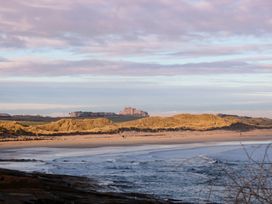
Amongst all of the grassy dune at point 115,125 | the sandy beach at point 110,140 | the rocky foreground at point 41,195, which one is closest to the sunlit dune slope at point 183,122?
the grassy dune at point 115,125

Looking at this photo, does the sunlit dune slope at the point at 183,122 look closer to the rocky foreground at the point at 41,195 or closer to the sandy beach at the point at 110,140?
the sandy beach at the point at 110,140

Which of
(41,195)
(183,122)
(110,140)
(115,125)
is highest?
(183,122)

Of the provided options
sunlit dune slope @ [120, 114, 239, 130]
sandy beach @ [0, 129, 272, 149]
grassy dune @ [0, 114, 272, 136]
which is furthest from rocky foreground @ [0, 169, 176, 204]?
sunlit dune slope @ [120, 114, 239, 130]

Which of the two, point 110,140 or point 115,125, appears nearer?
point 110,140

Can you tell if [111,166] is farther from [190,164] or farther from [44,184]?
[44,184]

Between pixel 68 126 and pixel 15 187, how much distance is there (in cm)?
5829

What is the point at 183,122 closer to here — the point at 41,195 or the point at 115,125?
the point at 115,125

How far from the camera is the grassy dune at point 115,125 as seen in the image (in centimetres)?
6316

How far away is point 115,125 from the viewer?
75312 millimetres

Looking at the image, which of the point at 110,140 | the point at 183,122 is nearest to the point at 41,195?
the point at 110,140

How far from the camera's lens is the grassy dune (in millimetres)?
63156

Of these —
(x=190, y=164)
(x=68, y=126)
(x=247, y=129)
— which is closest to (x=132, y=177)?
(x=190, y=164)

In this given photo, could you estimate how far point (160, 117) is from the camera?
86.2m

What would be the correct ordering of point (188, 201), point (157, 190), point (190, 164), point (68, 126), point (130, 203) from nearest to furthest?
1. point (130, 203)
2. point (188, 201)
3. point (157, 190)
4. point (190, 164)
5. point (68, 126)
